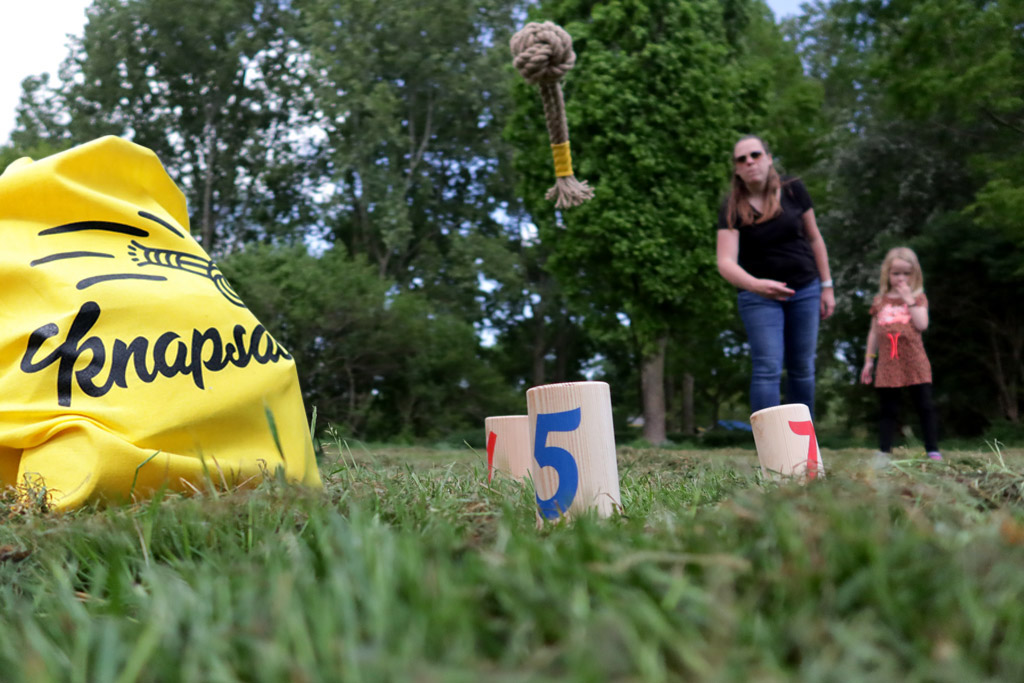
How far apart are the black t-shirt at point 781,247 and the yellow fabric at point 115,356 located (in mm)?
2806

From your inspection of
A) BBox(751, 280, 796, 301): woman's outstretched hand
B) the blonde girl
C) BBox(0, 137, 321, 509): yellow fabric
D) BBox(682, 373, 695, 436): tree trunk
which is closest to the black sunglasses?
BBox(751, 280, 796, 301): woman's outstretched hand

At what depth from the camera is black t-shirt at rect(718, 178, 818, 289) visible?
450cm

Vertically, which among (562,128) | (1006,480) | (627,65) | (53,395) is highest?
(627,65)

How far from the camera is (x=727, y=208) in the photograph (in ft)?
15.2

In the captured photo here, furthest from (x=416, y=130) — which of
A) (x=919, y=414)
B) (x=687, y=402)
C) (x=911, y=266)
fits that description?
(x=919, y=414)

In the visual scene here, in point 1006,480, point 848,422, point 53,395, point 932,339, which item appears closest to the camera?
point 1006,480

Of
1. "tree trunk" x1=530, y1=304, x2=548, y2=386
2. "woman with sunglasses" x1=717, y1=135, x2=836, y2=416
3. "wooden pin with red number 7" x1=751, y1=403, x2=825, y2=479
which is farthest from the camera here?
"tree trunk" x1=530, y1=304, x2=548, y2=386

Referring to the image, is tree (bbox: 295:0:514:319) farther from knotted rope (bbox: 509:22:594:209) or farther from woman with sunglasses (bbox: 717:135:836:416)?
woman with sunglasses (bbox: 717:135:836:416)

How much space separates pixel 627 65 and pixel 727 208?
1262 cm

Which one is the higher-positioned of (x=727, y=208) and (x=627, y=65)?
(x=627, y=65)

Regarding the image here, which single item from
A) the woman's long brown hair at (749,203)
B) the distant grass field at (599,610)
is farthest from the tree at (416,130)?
the distant grass field at (599,610)

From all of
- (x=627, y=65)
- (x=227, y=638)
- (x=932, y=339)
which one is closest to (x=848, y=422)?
(x=932, y=339)

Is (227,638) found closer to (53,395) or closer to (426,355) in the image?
(53,395)

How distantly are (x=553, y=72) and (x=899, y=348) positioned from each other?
4.19 m
